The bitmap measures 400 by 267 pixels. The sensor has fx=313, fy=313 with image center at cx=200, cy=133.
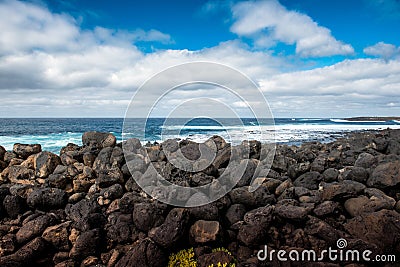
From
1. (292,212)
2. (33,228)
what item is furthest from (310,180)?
(33,228)

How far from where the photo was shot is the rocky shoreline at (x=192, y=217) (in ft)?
21.5

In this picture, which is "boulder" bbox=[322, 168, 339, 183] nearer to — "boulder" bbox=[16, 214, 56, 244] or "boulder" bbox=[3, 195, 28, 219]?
"boulder" bbox=[16, 214, 56, 244]

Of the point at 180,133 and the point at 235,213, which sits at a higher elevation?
the point at 180,133

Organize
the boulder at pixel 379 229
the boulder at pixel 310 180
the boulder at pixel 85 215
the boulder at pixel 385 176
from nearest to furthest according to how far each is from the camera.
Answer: the boulder at pixel 379 229, the boulder at pixel 85 215, the boulder at pixel 385 176, the boulder at pixel 310 180

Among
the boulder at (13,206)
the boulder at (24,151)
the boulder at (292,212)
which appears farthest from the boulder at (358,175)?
the boulder at (24,151)

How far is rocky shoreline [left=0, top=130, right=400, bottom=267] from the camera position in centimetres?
657

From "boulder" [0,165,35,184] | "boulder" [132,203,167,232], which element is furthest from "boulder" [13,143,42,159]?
"boulder" [132,203,167,232]

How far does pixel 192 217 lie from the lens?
24.4 feet

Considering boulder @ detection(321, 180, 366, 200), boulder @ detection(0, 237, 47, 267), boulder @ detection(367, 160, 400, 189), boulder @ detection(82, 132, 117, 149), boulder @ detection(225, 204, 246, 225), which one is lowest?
boulder @ detection(0, 237, 47, 267)

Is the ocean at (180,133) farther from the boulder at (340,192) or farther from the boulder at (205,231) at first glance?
the boulder at (205,231)

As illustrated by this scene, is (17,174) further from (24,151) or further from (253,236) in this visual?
(253,236)

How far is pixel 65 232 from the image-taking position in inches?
303

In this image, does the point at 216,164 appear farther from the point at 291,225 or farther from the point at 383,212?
the point at 383,212

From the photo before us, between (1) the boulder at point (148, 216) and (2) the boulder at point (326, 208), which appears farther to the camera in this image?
(1) the boulder at point (148, 216)
